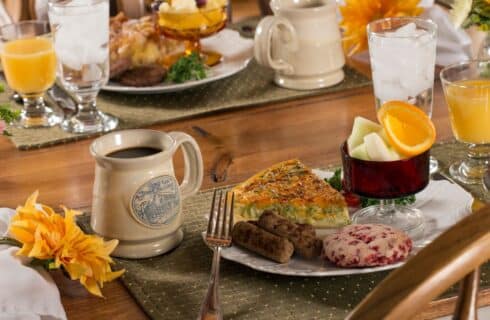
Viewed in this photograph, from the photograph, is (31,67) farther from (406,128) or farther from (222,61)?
(406,128)

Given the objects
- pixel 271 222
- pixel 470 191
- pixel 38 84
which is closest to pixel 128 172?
pixel 271 222

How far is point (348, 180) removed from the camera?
1346mm

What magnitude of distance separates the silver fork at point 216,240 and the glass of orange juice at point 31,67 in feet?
2.05

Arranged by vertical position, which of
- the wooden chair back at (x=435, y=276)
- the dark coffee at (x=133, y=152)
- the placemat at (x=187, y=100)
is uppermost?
the wooden chair back at (x=435, y=276)

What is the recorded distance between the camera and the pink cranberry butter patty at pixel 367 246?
1.17 metres

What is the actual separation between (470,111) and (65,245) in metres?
0.68

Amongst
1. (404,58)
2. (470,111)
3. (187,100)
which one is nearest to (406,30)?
(404,58)

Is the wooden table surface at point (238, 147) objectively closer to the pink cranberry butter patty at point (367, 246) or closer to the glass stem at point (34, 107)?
the glass stem at point (34, 107)

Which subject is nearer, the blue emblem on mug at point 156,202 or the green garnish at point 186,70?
the blue emblem on mug at point 156,202

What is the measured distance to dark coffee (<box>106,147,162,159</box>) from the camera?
4.35 ft

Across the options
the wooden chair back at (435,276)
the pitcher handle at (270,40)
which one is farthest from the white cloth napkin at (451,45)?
the wooden chair back at (435,276)

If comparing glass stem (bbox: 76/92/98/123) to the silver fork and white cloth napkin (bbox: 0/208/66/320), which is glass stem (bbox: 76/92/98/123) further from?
white cloth napkin (bbox: 0/208/66/320)

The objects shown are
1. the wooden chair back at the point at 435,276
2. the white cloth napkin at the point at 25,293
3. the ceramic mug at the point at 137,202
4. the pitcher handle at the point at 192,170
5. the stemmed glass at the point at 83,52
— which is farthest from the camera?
the stemmed glass at the point at 83,52

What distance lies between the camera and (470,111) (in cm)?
148
